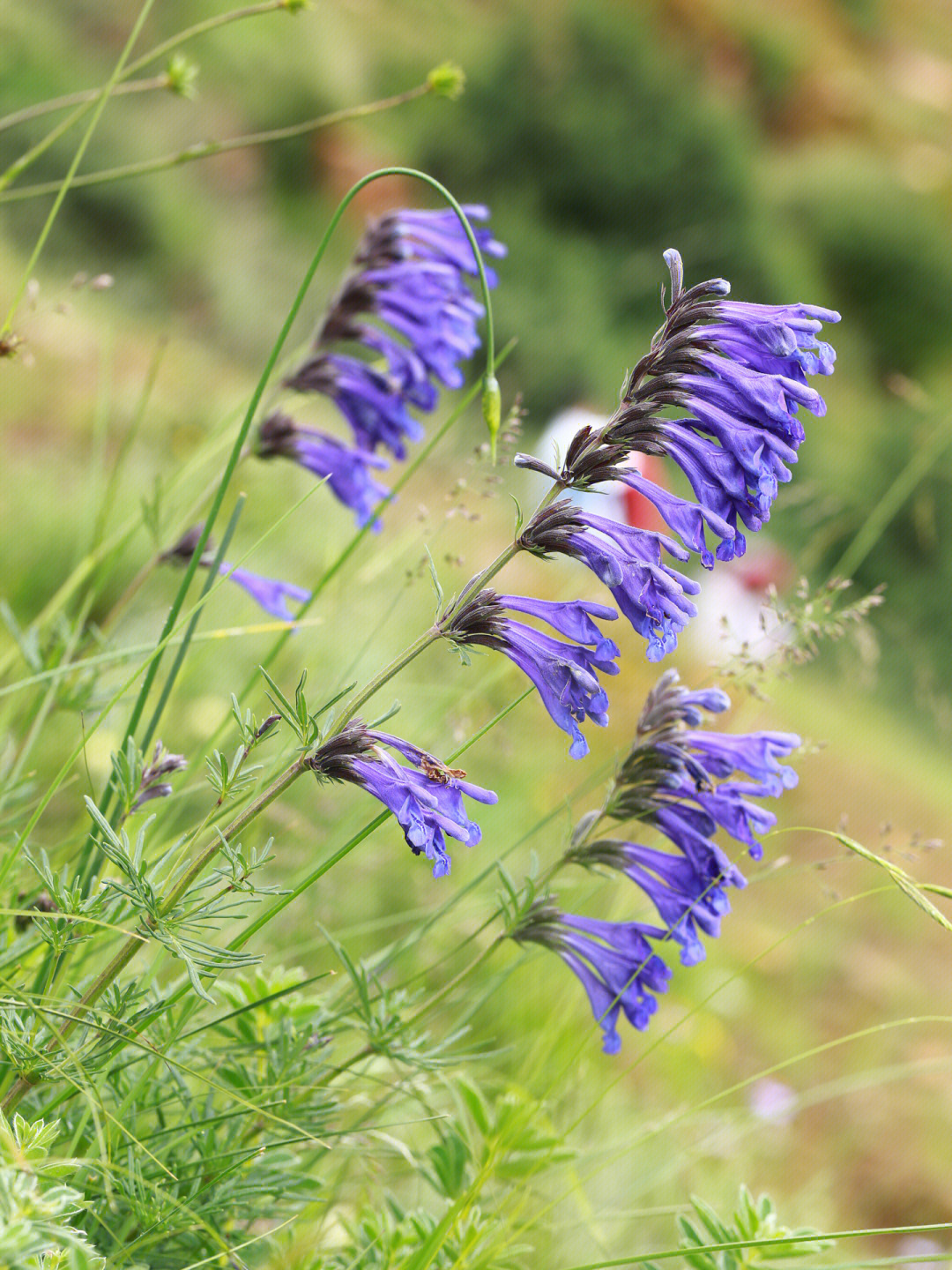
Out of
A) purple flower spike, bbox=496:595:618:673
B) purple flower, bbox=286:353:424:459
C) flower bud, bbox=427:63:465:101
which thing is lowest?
purple flower spike, bbox=496:595:618:673

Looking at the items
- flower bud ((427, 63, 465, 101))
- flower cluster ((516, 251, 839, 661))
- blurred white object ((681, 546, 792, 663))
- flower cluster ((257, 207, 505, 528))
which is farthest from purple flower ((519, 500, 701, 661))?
blurred white object ((681, 546, 792, 663))

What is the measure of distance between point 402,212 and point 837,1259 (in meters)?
1.68

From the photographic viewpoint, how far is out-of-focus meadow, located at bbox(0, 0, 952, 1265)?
1.67 meters

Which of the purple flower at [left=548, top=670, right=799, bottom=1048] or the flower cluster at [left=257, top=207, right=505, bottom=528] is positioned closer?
the purple flower at [left=548, top=670, right=799, bottom=1048]

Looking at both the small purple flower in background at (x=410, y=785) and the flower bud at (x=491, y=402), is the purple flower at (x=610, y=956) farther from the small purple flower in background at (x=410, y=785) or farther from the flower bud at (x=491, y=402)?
the flower bud at (x=491, y=402)

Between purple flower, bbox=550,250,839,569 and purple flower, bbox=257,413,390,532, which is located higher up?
purple flower, bbox=257,413,390,532

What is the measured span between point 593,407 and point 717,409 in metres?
4.98

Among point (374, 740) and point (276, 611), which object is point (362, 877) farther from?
point (374, 740)

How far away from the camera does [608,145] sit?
25.3ft

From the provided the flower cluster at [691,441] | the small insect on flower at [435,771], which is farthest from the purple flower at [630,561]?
the small insect on flower at [435,771]

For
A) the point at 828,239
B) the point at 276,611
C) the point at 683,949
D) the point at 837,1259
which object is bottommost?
the point at 837,1259

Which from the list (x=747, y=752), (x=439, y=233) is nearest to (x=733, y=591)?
(x=439, y=233)

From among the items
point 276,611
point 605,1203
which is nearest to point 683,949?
point 276,611

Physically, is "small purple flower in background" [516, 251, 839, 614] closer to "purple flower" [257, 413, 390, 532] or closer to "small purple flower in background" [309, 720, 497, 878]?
"small purple flower in background" [309, 720, 497, 878]
